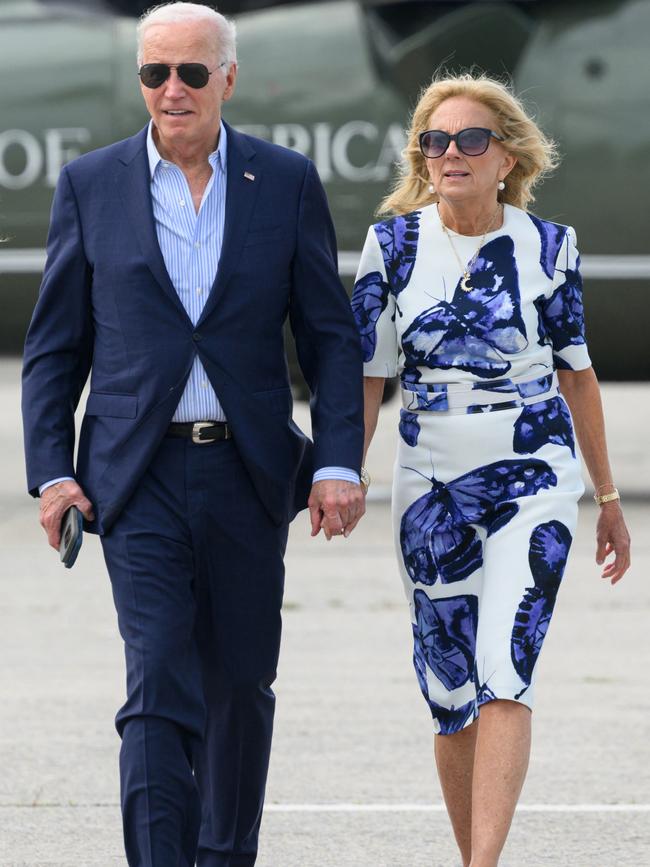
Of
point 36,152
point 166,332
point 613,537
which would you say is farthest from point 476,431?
point 36,152

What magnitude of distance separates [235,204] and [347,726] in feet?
7.87

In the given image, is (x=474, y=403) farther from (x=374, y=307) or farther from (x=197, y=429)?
(x=197, y=429)

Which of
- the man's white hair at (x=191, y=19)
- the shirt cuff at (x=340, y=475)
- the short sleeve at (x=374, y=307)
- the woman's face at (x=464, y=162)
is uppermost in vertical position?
the man's white hair at (x=191, y=19)

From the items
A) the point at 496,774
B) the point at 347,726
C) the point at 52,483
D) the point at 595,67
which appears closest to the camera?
the point at 496,774

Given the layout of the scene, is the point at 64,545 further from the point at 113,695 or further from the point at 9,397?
the point at 9,397

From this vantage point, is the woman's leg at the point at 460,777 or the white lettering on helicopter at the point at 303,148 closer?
the woman's leg at the point at 460,777

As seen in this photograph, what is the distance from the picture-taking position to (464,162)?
4156 millimetres

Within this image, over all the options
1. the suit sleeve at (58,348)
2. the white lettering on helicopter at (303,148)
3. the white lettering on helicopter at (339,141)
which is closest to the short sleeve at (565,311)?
the suit sleeve at (58,348)

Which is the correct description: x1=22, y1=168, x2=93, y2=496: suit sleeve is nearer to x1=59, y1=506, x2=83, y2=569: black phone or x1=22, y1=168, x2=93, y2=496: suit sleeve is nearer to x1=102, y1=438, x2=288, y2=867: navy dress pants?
x1=59, y1=506, x2=83, y2=569: black phone

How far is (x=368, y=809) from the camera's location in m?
5.07

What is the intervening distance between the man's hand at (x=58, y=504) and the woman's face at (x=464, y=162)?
3.28ft

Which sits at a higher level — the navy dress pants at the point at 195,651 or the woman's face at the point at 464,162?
the woman's face at the point at 464,162

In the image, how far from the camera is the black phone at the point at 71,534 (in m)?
3.95

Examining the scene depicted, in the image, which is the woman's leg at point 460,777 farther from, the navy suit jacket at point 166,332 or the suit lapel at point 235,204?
the suit lapel at point 235,204
